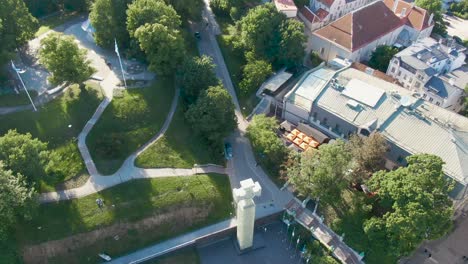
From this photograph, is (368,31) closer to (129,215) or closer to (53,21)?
(129,215)

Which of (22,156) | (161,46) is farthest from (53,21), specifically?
(22,156)

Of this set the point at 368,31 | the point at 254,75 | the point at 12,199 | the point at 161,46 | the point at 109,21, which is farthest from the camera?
the point at 368,31

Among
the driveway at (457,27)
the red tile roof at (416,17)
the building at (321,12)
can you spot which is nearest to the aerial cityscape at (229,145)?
the building at (321,12)

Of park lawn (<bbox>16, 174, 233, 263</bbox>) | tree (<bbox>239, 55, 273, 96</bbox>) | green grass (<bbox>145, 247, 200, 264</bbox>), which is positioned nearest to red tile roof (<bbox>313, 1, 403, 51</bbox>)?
tree (<bbox>239, 55, 273, 96</bbox>)

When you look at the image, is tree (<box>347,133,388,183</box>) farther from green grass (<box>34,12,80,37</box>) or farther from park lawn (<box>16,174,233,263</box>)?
green grass (<box>34,12,80,37</box>)

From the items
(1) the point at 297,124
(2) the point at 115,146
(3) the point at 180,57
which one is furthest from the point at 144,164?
(1) the point at 297,124
